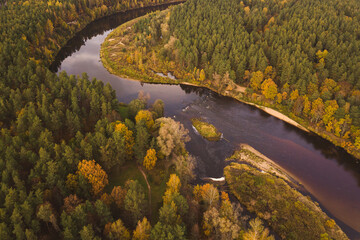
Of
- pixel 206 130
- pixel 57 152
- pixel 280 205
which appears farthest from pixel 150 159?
pixel 280 205

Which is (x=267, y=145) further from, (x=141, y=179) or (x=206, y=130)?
(x=141, y=179)

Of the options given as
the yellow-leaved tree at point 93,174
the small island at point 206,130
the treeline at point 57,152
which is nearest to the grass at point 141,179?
the treeline at point 57,152

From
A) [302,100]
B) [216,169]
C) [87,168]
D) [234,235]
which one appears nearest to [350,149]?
[302,100]

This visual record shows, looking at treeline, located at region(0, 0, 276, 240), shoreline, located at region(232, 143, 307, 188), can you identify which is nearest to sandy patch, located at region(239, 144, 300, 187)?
shoreline, located at region(232, 143, 307, 188)

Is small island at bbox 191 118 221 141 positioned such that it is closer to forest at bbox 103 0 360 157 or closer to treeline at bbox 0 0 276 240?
treeline at bbox 0 0 276 240

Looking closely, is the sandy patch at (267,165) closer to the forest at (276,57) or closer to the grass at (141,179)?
the forest at (276,57)

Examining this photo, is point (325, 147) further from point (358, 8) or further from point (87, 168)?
point (358, 8)
